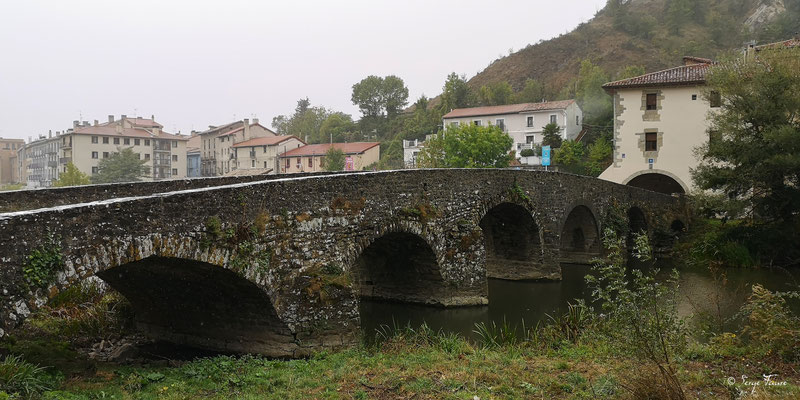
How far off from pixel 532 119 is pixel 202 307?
1815 inches

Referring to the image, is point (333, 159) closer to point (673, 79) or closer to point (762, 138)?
point (673, 79)

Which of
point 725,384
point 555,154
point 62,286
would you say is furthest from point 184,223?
point 555,154

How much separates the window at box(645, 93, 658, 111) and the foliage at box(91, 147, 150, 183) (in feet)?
142

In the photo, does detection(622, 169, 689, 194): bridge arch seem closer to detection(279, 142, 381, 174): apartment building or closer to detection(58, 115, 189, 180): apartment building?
detection(279, 142, 381, 174): apartment building

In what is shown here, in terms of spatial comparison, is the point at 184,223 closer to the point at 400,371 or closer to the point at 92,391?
the point at 92,391

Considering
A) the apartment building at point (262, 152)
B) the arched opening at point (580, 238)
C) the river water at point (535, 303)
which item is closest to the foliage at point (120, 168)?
the apartment building at point (262, 152)

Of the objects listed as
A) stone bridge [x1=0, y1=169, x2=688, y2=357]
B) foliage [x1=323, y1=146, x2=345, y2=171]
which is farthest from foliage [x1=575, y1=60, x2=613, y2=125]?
stone bridge [x1=0, y1=169, x2=688, y2=357]

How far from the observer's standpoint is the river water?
1490cm

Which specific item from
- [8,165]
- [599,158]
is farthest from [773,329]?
[8,165]

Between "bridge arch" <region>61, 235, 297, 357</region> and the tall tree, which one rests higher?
the tall tree

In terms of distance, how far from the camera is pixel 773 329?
864 centimetres

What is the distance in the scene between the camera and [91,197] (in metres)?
11.4

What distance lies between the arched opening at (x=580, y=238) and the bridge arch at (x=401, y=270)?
9573mm

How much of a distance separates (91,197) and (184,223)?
3.82 meters
